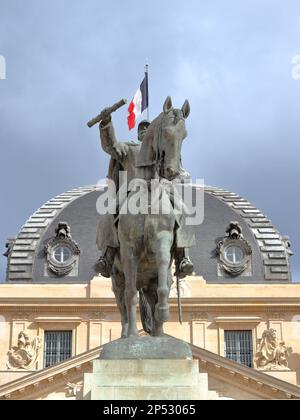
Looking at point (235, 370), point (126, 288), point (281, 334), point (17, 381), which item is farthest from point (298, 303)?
point (126, 288)

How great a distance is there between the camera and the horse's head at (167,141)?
465 inches

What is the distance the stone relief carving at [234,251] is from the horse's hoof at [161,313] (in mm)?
42093

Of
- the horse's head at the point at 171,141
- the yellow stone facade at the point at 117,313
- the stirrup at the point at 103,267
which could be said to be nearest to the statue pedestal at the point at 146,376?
the stirrup at the point at 103,267

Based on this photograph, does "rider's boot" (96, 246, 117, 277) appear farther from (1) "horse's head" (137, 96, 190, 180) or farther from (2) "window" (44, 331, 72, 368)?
(2) "window" (44, 331, 72, 368)

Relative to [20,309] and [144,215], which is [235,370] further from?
[144,215]

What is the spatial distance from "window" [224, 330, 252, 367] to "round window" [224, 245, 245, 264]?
14.0 feet

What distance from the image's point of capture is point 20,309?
168 ft

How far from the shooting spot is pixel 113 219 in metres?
12.5

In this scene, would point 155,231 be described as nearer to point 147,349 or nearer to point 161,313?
point 161,313

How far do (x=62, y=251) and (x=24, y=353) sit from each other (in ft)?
23.0

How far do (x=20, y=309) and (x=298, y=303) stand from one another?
47.7 feet

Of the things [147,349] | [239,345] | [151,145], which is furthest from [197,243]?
[147,349]

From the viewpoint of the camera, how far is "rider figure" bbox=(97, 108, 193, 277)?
12.4 m

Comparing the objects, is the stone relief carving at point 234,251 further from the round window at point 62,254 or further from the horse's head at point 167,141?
the horse's head at point 167,141
